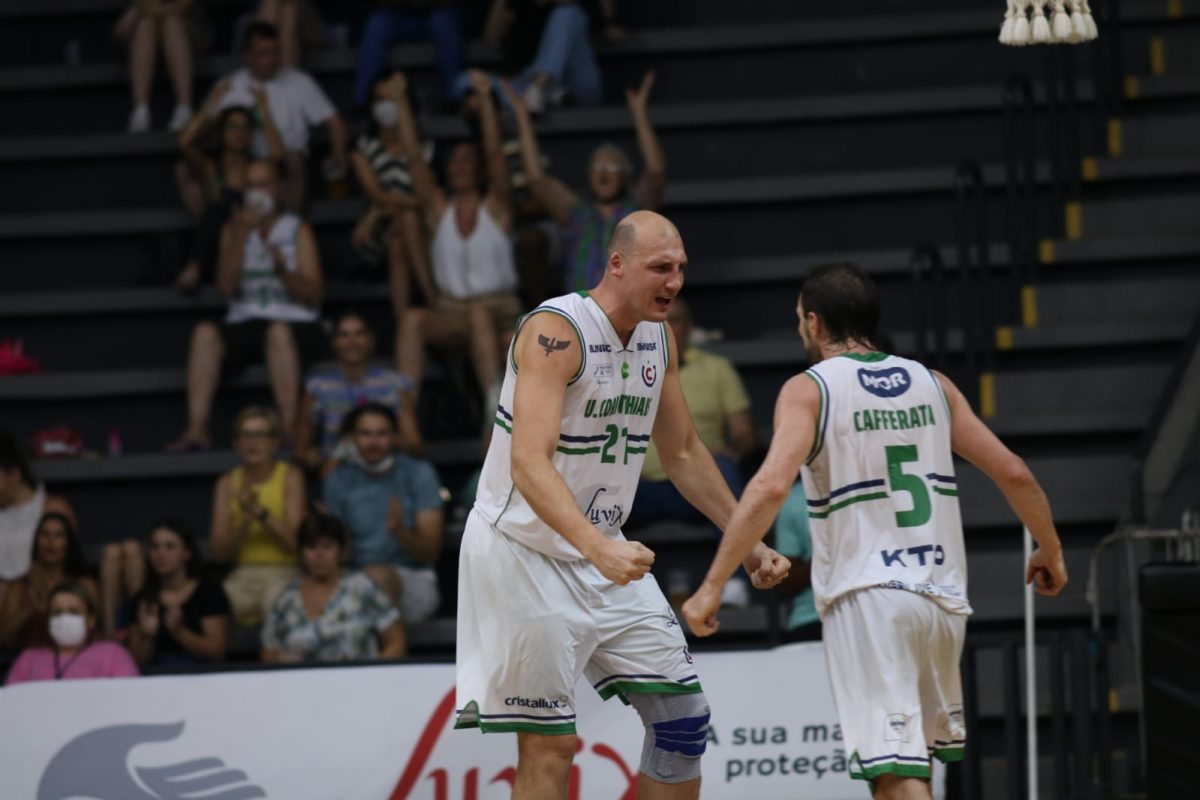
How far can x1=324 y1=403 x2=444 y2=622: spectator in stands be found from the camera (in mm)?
10797

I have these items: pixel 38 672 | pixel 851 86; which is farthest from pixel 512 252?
pixel 38 672

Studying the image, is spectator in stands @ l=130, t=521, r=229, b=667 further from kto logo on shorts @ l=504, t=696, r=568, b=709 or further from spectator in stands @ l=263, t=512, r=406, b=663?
kto logo on shorts @ l=504, t=696, r=568, b=709

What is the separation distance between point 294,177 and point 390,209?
966 millimetres

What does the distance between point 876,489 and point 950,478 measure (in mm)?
281

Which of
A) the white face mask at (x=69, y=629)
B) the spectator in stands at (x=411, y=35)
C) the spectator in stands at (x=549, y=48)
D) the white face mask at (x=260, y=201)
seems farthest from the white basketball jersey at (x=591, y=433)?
the spectator in stands at (x=411, y=35)

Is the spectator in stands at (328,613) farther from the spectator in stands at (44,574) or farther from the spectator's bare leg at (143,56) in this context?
the spectator's bare leg at (143,56)

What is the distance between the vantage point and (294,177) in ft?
43.3

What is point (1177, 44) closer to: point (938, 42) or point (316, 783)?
point (938, 42)

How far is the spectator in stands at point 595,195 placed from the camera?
470 inches

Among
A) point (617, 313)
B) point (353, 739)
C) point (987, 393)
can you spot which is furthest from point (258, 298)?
point (617, 313)

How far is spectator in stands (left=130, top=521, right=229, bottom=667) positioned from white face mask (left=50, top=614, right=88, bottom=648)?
0.55m

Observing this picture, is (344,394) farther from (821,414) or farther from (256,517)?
(821,414)

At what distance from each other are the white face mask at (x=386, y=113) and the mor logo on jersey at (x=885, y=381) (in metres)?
7.00

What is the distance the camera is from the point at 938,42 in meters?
13.7
